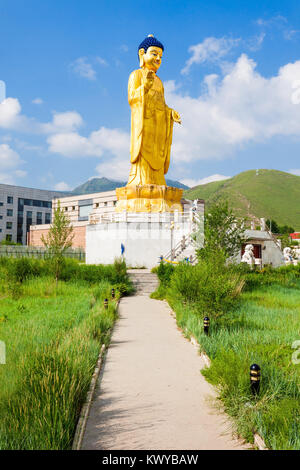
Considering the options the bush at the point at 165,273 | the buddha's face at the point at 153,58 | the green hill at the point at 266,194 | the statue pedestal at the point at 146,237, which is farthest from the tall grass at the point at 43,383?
the green hill at the point at 266,194

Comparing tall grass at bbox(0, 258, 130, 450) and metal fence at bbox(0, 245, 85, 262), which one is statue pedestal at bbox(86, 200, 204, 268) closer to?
metal fence at bbox(0, 245, 85, 262)

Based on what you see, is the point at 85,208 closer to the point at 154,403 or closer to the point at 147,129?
the point at 147,129

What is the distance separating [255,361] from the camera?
5.68 m

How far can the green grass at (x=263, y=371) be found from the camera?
4074 mm

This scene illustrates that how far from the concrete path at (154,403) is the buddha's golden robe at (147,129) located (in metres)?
23.8

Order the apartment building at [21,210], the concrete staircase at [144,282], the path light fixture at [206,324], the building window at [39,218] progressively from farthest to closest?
the building window at [39,218] < the apartment building at [21,210] < the concrete staircase at [144,282] < the path light fixture at [206,324]

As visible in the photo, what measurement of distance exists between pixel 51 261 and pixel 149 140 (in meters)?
17.2

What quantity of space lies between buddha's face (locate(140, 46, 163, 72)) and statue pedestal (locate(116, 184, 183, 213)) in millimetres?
10432

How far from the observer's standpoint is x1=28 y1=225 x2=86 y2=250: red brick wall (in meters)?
55.7

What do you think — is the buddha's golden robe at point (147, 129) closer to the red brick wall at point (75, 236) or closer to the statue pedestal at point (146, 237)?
the statue pedestal at point (146, 237)

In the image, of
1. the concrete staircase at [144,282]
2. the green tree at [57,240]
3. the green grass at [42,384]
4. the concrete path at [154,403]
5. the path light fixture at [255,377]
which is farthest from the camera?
the concrete staircase at [144,282]

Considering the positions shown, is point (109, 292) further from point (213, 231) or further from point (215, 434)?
point (215, 434)

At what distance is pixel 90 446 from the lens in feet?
12.9

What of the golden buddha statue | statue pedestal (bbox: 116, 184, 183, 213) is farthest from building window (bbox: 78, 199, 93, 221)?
statue pedestal (bbox: 116, 184, 183, 213)
